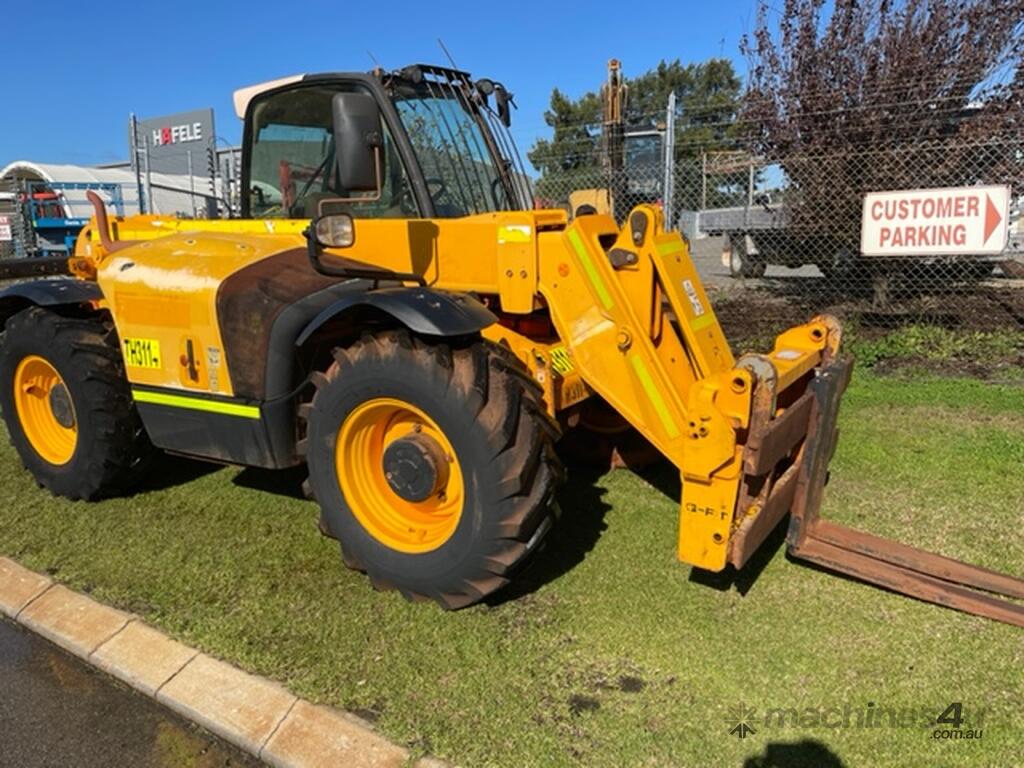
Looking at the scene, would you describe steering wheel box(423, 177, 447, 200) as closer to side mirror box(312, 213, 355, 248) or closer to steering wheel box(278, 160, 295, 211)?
side mirror box(312, 213, 355, 248)

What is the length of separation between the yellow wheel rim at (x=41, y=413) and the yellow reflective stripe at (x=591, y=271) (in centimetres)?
319

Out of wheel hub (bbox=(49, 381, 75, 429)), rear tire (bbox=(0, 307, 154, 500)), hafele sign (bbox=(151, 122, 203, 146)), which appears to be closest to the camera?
rear tire (bbox=(0, 307, 154, 500))

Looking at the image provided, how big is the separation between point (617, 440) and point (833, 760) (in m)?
2.44

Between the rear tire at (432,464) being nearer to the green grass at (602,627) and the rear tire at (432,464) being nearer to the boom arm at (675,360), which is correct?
the green grass at (602,627)

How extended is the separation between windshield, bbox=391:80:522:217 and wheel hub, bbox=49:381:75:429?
95.7 inches

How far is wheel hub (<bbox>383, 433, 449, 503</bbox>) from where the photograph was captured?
3252 millimetres

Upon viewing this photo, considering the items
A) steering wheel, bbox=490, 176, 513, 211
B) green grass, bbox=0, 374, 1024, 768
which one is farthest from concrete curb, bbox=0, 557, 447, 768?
steering wheel, bbox=490, 176, 513, 211

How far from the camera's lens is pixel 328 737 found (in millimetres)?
2600

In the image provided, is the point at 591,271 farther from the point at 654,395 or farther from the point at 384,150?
the point at 384,150

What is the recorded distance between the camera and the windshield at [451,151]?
3908 millimetres

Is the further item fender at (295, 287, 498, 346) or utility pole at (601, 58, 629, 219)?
utility pole at (601, 58, 629, 219)

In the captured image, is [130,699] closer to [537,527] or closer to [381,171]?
[537,527]

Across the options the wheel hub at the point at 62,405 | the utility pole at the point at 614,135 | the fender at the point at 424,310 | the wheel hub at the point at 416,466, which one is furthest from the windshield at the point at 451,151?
the utility pole at the point at 614,135

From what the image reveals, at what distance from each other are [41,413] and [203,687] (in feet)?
9.06
